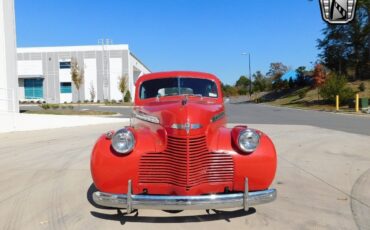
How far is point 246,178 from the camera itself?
3.94 metres

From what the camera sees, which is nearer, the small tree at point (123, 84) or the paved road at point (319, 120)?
the paved road at point (319, 120)

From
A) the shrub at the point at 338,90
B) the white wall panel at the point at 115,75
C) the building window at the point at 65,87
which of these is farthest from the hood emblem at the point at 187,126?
the building window at the point at 65,87

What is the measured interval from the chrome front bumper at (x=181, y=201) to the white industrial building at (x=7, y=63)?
13945 mm

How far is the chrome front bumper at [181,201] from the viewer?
11.9 feet

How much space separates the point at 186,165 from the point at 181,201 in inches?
16.9

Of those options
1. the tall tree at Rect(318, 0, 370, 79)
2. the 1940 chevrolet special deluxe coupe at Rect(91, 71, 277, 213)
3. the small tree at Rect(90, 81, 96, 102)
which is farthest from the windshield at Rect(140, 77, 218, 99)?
the small tree at Rect(90, 81, 96, 102)

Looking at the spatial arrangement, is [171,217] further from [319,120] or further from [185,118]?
[319,120]

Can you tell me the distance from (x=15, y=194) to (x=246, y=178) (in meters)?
3.71

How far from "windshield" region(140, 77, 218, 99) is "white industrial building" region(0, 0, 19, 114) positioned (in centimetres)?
1216

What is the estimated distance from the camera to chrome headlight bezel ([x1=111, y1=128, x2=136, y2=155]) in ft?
13.1

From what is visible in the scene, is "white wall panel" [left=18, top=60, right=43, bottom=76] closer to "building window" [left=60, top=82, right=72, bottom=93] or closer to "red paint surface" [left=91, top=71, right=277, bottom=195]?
"building window" [left=60, top=82, right=72, bottom=93]

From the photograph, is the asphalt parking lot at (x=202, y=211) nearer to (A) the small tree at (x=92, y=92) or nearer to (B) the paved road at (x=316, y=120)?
(B) the paved road at (x=316, y=120)

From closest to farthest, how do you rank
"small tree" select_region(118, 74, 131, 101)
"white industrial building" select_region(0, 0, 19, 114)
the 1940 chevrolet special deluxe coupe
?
the 1940 chevrolet special deluxe coupe
"white industrial building" select_region(0, 0, 19, 114)
"small tree" select_region(118, 74, 131, 101)

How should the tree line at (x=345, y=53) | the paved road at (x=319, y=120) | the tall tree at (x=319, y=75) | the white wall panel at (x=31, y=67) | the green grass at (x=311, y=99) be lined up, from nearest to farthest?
the paved road at (x=319, y=120), the green grass at (x=311, y=99), the tall tree at (x=319, y=75), the tree line at (x=345, y=53), the white wall panel at (x=31, y=67)
